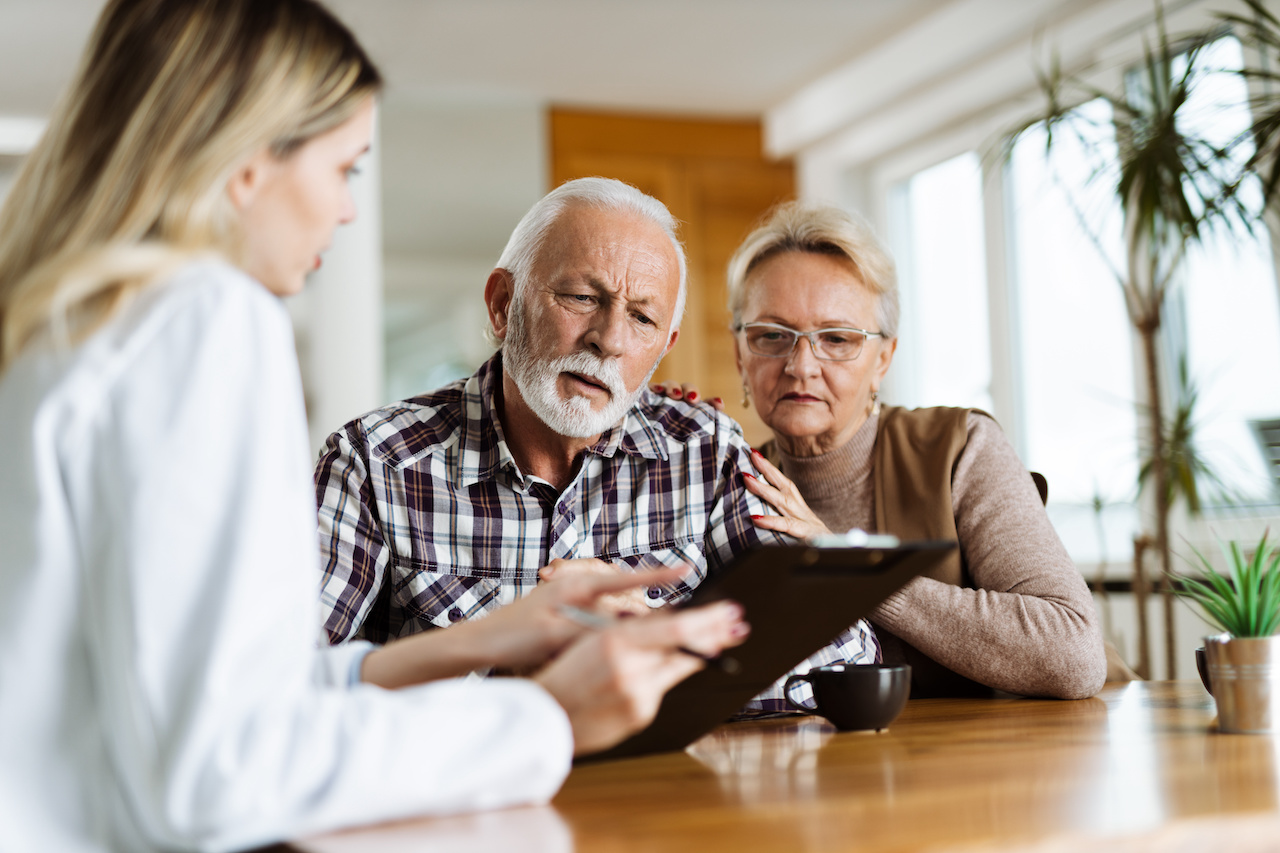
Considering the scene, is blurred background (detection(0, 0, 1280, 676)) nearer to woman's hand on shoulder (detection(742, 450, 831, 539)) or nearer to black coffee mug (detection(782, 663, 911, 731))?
woman's hand on shoulder (detection(742, 450, 831, 539))

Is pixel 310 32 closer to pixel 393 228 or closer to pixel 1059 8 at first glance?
pixel 1059 8

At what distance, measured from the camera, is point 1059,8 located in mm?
4074

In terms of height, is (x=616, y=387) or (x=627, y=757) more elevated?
(x=616, y=387)

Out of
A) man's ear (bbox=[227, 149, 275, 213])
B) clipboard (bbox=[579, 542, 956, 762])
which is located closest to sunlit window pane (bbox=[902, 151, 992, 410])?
clipboard (bbox=[579, 542, 956, 762])

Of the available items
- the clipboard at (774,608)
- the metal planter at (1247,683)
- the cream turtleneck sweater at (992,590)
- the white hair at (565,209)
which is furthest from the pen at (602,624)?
the white hair at (565,209)

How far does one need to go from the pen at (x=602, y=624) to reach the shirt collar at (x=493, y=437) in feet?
2.11

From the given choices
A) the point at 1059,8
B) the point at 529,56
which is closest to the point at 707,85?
the point at 529,56

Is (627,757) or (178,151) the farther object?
(627,757)

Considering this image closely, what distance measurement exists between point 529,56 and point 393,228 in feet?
3.31

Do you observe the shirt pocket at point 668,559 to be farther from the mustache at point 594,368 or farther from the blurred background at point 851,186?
the blurred background at point 851,186

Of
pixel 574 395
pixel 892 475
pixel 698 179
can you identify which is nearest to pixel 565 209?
pixel 574 395

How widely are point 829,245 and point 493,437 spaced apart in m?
0.79

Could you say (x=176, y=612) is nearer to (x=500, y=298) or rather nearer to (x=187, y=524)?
(x=187, y=524)

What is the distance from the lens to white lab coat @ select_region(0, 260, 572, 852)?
705 mm
